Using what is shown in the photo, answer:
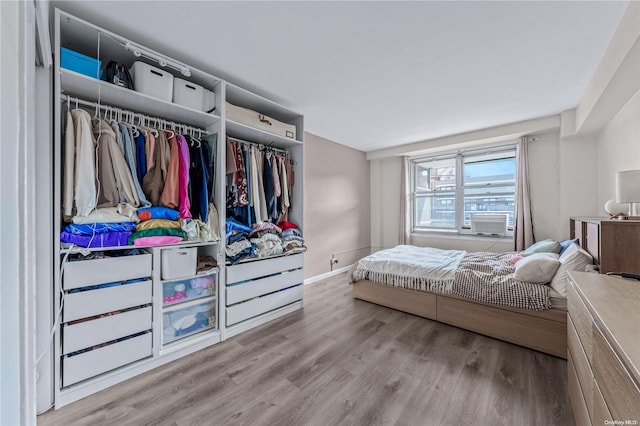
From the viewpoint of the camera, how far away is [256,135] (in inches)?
106

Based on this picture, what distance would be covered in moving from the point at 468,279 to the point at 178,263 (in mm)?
2580

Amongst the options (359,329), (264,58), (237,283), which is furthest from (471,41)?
(237,283)

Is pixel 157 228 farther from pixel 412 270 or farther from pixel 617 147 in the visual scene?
pixel 617 147

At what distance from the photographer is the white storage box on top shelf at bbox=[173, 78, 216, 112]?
2018 mm

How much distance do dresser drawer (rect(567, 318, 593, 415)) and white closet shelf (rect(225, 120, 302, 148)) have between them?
2718mm

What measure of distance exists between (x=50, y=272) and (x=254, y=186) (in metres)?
1.52

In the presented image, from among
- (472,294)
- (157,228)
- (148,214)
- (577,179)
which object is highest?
(577,179)

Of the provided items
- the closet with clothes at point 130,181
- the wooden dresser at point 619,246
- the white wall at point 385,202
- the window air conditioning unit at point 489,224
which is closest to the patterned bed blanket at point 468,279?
the wooden dresser at point 619,246

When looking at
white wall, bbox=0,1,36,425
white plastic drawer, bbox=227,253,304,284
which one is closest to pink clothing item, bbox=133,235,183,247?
white plastic drawer, bbox=227,253,304,284

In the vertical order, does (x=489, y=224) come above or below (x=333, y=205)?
below

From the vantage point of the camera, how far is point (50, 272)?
4.76 ft

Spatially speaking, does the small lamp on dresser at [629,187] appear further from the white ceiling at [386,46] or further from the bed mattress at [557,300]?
the white ceiling at [386,46]

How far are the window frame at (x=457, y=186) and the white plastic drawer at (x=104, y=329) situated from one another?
442 cm

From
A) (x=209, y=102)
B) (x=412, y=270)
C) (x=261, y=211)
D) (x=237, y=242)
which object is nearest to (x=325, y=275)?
(x=412, y=270)
